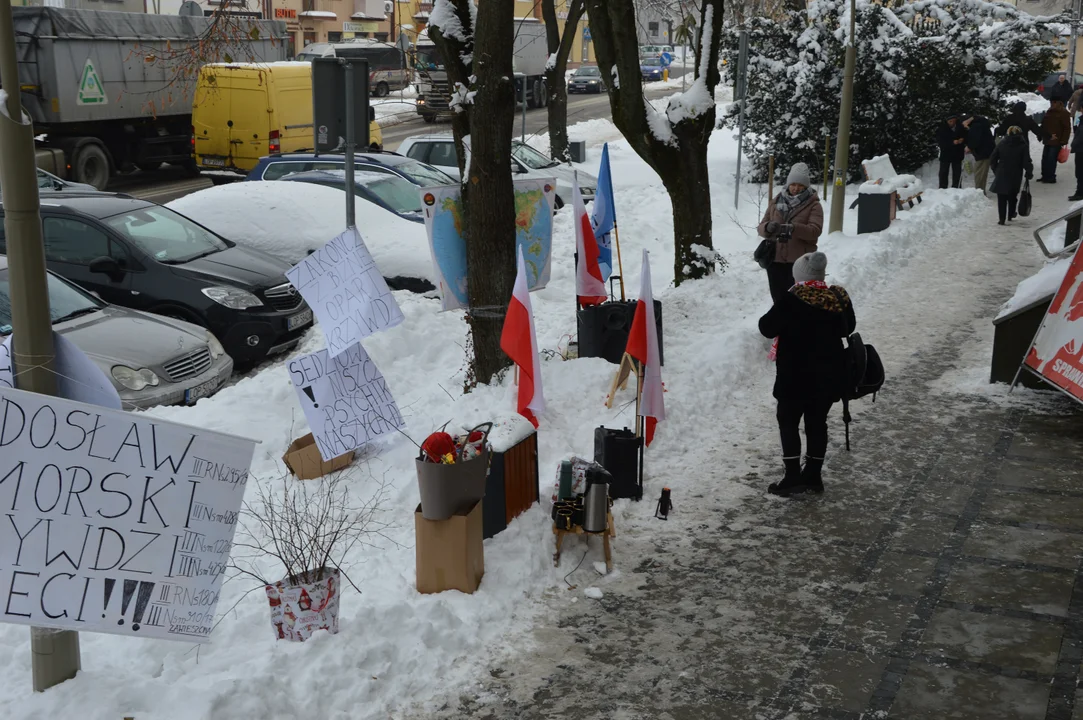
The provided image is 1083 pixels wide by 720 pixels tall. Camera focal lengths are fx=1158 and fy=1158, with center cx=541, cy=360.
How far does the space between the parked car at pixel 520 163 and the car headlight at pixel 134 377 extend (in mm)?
11002

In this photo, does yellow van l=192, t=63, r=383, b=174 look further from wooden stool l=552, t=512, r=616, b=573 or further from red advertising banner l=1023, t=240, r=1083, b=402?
wooden stool l=552, t=512, r=616, b=573

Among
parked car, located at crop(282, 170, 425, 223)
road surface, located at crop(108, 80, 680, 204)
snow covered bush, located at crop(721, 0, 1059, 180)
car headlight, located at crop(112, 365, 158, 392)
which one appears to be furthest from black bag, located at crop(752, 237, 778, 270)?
road surface, located at crop(108, 80, 680, 204)

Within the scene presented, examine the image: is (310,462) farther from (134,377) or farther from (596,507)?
(596,507)

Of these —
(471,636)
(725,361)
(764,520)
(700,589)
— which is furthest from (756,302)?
(471,636)

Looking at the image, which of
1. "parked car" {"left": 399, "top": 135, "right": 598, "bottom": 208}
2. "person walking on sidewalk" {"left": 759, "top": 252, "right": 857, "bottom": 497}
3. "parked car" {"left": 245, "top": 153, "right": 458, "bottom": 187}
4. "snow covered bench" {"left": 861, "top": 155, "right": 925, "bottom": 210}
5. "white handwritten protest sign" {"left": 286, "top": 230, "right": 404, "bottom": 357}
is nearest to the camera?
"person walking on sidewalk" {"left": 759, "top": 252, "right": 857, "bottom": 497}

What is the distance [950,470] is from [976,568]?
166 centimetres

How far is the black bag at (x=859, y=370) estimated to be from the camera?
24.8ft

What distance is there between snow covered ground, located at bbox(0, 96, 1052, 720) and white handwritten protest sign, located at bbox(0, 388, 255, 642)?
1.32 ft

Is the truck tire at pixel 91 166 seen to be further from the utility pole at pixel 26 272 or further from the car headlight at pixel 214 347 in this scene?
the utility pole at pixel 26 272

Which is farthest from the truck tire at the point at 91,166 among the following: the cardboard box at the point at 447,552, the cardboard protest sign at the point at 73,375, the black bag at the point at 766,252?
the cardboard protest sign at the point at 73,375

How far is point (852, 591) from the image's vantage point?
6.32 m

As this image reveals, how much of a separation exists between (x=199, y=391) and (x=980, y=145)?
15955 mm

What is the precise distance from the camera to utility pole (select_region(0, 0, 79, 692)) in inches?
177

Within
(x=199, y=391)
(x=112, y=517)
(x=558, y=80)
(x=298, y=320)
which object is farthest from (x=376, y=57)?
Result: (x=112, y=517)
